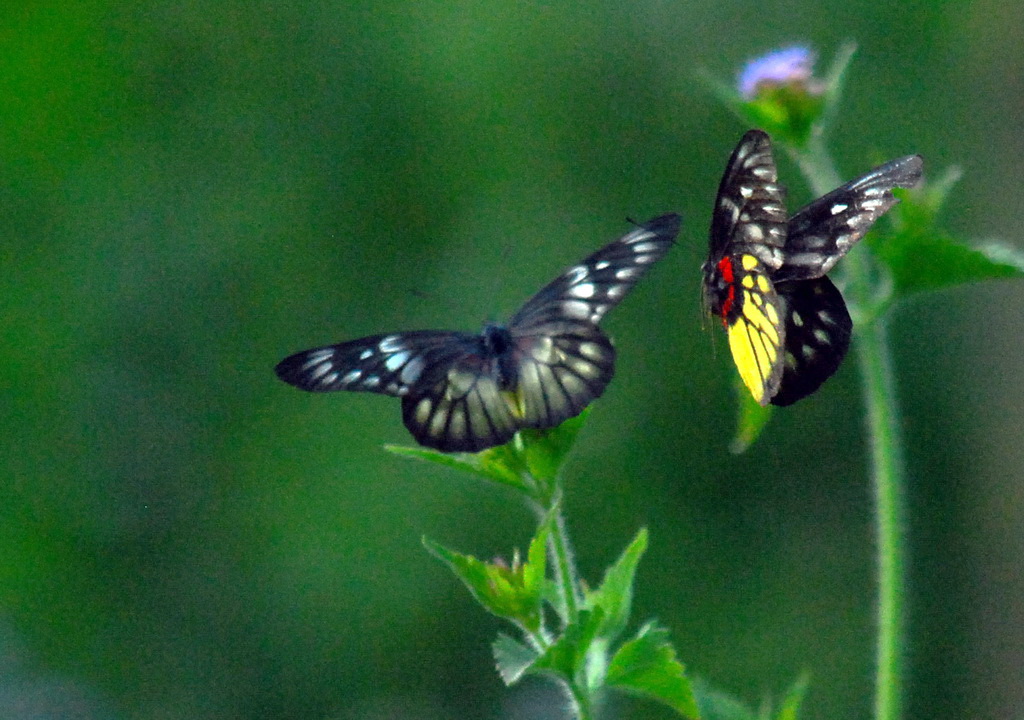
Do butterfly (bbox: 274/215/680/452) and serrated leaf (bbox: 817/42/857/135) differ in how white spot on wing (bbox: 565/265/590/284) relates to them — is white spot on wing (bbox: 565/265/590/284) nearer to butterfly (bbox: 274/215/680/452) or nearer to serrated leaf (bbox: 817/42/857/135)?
butterfly (bbox: 274/215/680/452)

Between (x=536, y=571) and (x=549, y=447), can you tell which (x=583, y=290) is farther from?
(x=536, y=571)

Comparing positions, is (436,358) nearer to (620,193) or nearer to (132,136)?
(620,193)

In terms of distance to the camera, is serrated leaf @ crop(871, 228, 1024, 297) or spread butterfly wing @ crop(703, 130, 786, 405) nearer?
spread butterfly wing @ crop(703, 130, 786, 405)

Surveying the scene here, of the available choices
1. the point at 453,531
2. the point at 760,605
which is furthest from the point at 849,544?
the point at 453,531

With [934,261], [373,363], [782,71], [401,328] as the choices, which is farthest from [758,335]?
[401,328]

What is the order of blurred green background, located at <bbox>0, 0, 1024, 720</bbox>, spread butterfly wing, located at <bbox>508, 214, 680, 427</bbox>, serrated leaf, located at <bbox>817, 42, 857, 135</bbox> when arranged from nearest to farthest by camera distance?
spread butterfly wing, located at <bbox>508, 214, 680, 427</bbox> → serrated leaf, located at <bbox>817, 42, 857, 135</bbox> → blurred green background, located at <bbox>0, 0, 1024, 720</bbox>

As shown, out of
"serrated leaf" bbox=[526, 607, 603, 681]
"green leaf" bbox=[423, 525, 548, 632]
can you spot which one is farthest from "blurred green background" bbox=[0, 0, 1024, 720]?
"serrated leaf" bbox=[526, 607, 603, 681]
